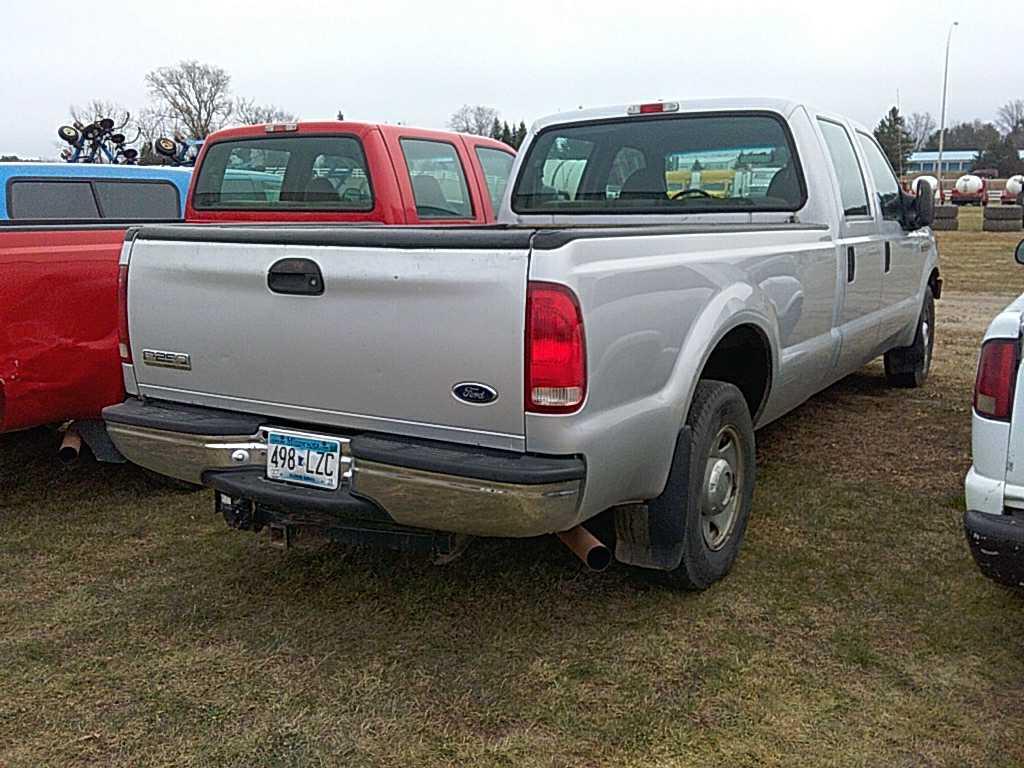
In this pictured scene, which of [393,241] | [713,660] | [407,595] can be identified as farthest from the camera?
[407,595]

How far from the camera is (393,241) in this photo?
9.47ft

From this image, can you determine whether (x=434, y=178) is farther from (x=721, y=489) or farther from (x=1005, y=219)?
(x=1005, y=219)

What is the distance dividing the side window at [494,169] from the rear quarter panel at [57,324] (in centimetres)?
308

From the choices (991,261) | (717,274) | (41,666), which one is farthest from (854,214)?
(991,261)

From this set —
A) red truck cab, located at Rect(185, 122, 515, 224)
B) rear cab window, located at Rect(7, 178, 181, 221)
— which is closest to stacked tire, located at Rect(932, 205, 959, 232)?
red truck cab, located at Rect(185, 122, 515, 224)

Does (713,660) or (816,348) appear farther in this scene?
(816,348)

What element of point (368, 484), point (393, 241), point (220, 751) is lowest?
point (220, 751)

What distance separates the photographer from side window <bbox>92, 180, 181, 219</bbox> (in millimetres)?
7395

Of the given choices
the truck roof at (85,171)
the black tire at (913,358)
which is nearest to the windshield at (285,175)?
the truck roof at (85,171)

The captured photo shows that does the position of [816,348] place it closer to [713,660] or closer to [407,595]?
[713,660]

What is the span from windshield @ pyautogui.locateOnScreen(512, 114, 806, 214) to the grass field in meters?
1.50

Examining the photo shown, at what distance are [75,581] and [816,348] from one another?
11.0 ft

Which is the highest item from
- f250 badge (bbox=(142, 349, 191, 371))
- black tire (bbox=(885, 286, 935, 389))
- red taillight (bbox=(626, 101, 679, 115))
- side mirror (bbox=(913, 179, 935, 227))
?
red taillight (bbox=(626, 101, 679, 115))

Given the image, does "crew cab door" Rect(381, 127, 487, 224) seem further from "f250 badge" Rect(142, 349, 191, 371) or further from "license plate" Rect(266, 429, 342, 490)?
"license plate" Rect(266, 429, 342, 490)
